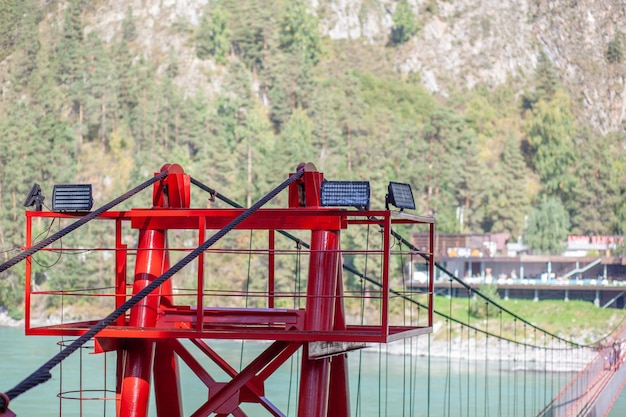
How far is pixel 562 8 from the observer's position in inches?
5827

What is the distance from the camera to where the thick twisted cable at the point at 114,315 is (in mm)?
10609

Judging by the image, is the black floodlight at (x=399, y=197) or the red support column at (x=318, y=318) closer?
the black floodlight at (x=399, y=197)

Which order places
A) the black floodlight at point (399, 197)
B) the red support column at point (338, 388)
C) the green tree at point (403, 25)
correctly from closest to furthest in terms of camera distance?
the black floodlight at point (399, 197)
the red support column at point (338, 388)
the green tree at point (403, 25)

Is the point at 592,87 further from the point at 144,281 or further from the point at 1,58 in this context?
the point at 144,281

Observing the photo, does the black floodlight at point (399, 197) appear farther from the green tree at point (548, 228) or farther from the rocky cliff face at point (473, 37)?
the rocky cliff face at point (473, 37)

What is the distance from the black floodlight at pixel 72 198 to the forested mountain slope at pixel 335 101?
72.9m

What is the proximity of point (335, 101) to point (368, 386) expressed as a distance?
66816 mm

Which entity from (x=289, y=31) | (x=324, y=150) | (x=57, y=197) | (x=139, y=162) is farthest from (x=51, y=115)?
(x=57, y=197)

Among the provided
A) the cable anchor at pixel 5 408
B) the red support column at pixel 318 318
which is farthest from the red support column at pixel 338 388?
the cable anchor at pixel 5 408

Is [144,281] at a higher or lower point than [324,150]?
lower

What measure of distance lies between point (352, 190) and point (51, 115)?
322 feet

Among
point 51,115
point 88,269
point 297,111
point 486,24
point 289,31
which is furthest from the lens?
point 486,24

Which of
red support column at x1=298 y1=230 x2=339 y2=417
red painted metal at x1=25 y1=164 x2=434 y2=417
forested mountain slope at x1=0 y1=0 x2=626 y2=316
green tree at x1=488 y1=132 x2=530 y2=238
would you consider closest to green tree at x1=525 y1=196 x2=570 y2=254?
forested mountain slope at x1=0 y1=0 x2=626 y2=316

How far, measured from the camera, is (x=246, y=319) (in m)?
15.6
